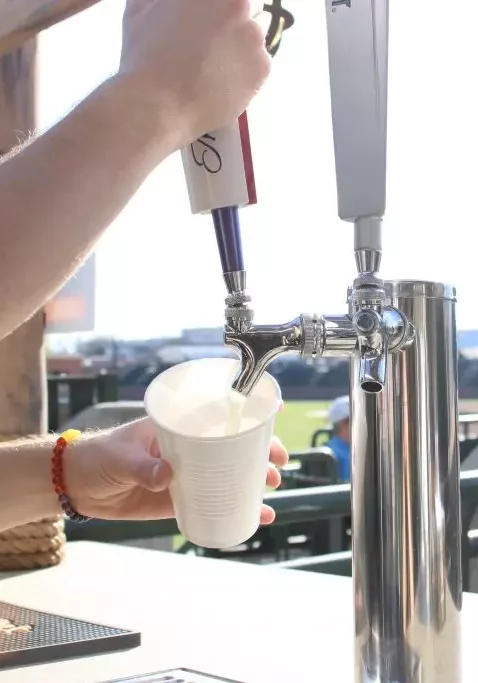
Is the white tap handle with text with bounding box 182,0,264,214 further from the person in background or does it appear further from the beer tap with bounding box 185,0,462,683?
the person in background

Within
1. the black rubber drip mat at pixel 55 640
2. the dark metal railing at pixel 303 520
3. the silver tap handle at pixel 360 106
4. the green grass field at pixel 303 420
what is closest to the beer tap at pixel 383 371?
the silver tap handle at pixel 360 106

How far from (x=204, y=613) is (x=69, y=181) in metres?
0.55

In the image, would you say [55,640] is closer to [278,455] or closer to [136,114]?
[278,455]

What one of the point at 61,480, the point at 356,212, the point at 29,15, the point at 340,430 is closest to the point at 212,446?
the point at 356,212

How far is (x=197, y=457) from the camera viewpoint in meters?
0.51

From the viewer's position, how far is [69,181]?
1.51 ft

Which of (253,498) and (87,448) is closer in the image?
(253,498)

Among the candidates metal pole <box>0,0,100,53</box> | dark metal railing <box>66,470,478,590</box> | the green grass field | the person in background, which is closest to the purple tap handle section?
metal pole <box>0,0,100,53</box>

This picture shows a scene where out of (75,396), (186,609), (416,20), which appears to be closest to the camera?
(186,609)

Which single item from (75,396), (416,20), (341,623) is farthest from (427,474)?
(75,396)

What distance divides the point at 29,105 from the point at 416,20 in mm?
596

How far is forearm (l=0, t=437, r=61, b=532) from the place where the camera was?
2.52ft

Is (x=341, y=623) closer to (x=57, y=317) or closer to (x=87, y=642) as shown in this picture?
(x=87, y=642)

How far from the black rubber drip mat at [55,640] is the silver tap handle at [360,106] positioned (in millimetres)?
458
